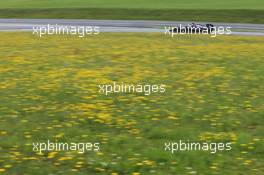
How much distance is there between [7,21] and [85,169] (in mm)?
47032

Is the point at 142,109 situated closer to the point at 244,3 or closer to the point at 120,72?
the point at 120,72

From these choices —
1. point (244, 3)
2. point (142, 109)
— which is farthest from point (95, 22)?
point (142, 109)

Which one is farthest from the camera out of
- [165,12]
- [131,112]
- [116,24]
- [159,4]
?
[159,4]

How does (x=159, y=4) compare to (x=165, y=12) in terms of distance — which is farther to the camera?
(x=159, y=4)

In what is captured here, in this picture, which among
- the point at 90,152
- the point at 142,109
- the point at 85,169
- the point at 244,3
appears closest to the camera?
the point at 85,169

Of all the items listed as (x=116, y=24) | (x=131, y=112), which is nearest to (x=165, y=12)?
(x=116, y=24)

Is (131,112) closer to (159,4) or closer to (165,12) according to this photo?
(165,12)

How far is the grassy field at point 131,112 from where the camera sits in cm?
841

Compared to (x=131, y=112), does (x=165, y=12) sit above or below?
above

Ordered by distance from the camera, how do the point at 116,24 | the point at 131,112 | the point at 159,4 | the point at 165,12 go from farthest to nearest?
the point at 159,4, the point at 165,12, the point at 116,24, the point at 131,112

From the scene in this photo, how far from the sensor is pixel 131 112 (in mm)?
10812

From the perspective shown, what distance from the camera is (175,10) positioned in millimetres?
53250

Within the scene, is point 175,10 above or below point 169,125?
above

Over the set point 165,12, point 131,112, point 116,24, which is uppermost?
point 165,12
